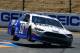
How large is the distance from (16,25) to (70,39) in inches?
117

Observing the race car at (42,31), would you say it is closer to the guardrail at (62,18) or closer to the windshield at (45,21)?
the windshield at (45,21)

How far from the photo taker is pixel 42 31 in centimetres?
1805

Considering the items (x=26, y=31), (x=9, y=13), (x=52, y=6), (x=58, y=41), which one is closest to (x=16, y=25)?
(x=26, y=31)

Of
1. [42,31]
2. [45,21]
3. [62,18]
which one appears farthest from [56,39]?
[62,18]

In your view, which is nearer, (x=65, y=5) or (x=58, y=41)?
(x=58, y=41)

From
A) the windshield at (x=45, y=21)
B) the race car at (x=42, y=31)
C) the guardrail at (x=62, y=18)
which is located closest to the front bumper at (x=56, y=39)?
the race car at (x=42, y=31)

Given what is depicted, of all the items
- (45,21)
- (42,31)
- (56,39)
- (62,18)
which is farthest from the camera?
(62,18)

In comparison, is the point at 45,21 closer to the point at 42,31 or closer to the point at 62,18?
the point at 42,31

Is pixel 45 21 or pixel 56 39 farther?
pixel 45 21

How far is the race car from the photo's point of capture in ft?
59.4

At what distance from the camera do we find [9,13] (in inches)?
1153

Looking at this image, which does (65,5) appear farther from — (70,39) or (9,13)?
(70,39)

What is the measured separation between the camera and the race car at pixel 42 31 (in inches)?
712

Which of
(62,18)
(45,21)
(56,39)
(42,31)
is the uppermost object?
(45,21)
